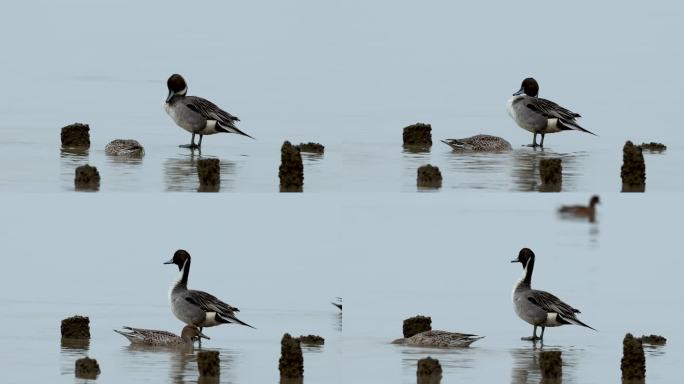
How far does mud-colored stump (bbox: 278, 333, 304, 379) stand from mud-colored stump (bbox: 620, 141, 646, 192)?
5123 millimetres

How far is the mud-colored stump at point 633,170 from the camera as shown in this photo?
84.1 ft

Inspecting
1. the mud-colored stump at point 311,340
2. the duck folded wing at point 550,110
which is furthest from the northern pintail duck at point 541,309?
the mud-colored stump at point 311,340

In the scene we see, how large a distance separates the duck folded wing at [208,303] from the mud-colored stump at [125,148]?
255 centimetres

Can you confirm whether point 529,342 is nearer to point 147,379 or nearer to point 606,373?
point 606,373

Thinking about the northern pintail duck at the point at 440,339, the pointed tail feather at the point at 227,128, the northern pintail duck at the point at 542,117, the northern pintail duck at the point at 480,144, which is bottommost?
the northern pintail duck at the point at 440,339

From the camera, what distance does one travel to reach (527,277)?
2931 cm

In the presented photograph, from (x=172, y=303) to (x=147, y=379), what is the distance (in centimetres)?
536

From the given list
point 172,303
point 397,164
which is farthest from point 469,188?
point 172,303

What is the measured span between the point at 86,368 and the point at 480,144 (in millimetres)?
7812

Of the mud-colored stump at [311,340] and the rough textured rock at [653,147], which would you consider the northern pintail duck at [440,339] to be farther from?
the rough textured rock at [653,147]

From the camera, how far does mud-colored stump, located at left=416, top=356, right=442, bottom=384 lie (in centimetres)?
2348

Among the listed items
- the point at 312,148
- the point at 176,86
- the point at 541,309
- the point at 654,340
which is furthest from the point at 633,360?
the point at 176,86

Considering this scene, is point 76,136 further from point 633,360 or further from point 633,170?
point 633,360

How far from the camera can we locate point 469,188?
25.2m
